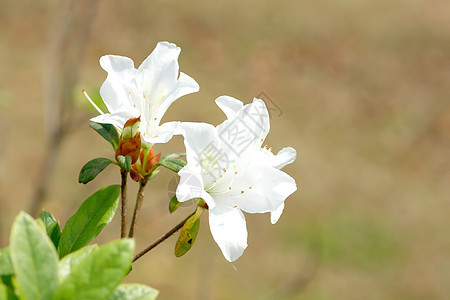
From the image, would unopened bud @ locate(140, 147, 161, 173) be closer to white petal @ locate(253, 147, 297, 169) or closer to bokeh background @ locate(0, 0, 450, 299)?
white petal @ locate(253, 147, 297, 169)

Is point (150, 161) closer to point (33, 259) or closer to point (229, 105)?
point (229, 105)

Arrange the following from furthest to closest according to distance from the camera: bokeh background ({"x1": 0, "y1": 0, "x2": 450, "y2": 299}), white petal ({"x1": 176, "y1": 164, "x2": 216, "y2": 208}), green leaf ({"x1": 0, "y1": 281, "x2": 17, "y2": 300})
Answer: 1. bokeh background ({"x1": 0, "y1": 0, "x2": 450, "y2": 299})
2. white petal ({"x1": 176, "y1": 164, "x2": 216, "y2": 208})
3. green leaf ({"x1": 0, "y1": 281, "x2": 17, "y2": 300})

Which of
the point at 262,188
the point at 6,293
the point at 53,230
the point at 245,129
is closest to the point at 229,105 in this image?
the point at 245,129

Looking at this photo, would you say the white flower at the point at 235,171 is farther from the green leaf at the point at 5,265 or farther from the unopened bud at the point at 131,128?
the green leaf at the point at 5,265

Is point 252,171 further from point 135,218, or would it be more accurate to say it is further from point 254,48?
point 254,48

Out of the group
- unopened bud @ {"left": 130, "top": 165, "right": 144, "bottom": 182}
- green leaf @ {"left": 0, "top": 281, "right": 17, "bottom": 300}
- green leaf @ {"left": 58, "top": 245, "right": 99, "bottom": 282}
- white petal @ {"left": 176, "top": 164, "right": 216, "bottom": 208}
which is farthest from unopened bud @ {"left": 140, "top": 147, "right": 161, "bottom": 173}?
green leaf @ {"left": 0, "top": 281, "right": 17, "bottom": 300}

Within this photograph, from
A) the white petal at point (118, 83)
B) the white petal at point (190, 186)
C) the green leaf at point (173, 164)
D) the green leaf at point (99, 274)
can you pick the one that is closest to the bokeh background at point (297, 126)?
the white petal at point (118, 83)

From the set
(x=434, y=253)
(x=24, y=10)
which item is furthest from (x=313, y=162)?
(x=24, y=10)
